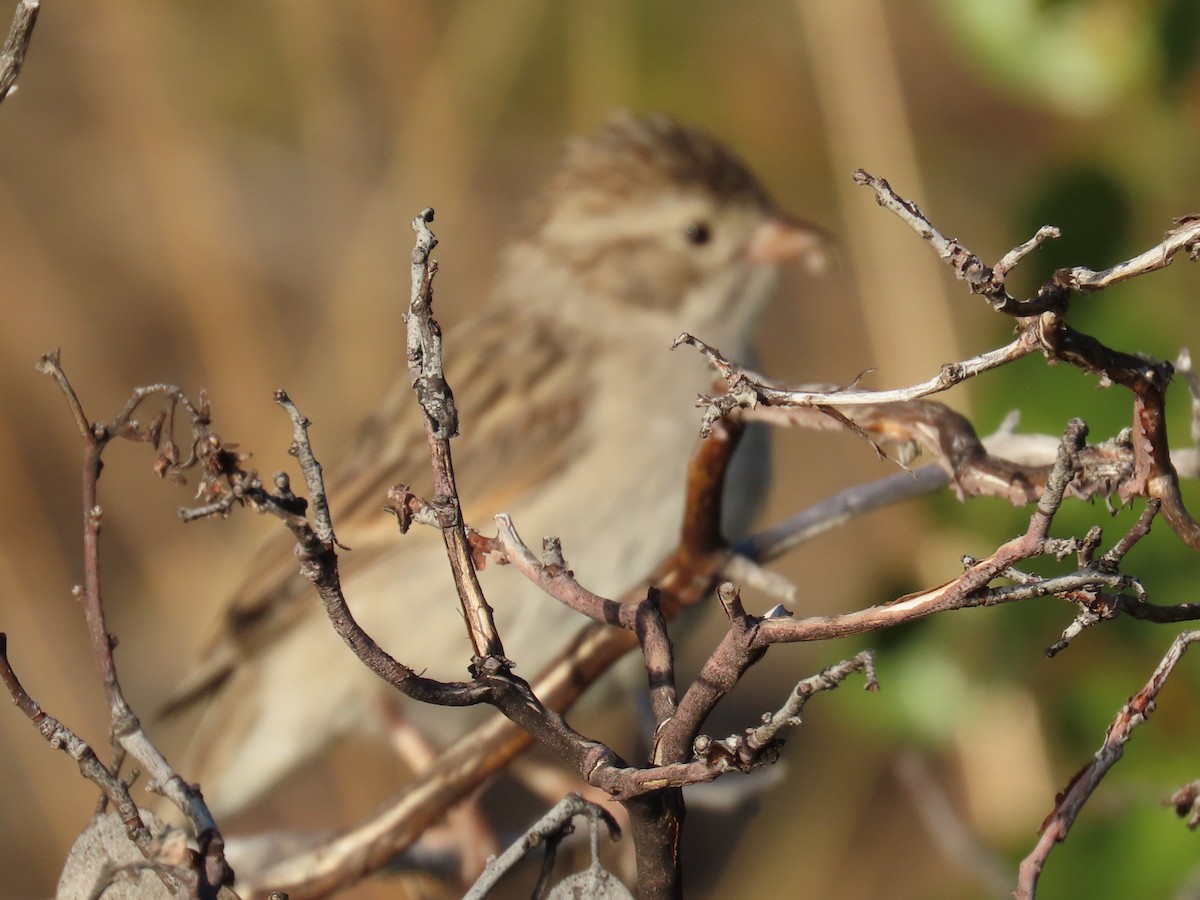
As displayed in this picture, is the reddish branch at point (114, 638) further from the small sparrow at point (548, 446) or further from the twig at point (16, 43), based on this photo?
the small sparrow at point (548, 446)

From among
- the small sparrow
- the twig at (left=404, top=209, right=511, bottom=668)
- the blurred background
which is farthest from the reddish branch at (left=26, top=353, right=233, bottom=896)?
the small sparrow

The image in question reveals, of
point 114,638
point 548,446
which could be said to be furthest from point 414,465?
point 114,638

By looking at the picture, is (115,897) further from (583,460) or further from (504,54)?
(504,54)

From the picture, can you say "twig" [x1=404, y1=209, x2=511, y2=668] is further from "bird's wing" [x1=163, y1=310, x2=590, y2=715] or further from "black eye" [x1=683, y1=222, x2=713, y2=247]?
"black eye" [x1=683, y1=222, x2=713, y2=247]

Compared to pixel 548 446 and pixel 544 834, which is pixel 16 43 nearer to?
pixel 544 834

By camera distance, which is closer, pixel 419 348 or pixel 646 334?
pixel 419 348

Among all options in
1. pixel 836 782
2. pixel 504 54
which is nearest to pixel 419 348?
pixel 504 54
